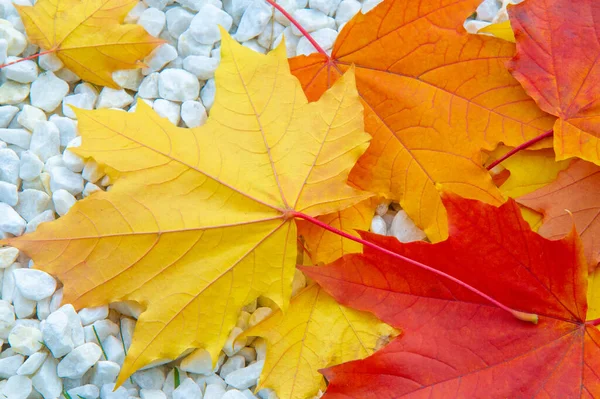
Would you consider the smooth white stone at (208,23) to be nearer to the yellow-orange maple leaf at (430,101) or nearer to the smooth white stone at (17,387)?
the yellow-orange maple leaf at (430,101)

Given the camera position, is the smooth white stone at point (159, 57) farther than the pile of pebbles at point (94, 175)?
Yes

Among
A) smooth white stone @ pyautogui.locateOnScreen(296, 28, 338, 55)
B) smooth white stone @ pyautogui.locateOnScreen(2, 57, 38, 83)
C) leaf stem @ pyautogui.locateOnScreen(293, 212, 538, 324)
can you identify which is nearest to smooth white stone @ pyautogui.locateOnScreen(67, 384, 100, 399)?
leaf stem @ pyautogui.locateOnScreen(293, 212, 538, 324)

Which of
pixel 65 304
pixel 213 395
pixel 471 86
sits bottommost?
pixel 213 395

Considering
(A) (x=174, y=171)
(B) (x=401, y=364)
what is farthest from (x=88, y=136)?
(B) (x=401, y=364)

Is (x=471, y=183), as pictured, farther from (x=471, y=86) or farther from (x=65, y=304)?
(x=65, y=304)

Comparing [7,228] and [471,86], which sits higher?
[471,86]

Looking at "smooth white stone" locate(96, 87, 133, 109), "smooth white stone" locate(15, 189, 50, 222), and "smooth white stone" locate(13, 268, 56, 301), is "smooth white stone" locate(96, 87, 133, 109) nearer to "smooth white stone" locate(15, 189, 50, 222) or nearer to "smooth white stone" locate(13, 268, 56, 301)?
"smooth white stone" locate(15, 189, 50, 222)

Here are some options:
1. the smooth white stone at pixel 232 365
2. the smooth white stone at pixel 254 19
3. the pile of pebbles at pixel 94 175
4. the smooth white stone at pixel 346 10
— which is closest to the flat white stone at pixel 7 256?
the pile of pebbles at pixel 94 175
